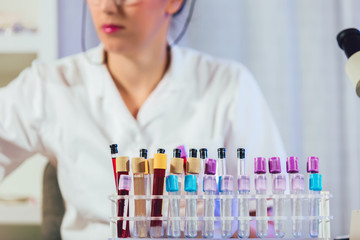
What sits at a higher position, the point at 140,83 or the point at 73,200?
the point at 140,83

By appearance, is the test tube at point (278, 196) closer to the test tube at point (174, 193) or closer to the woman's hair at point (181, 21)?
the test tube at point (174, 193)

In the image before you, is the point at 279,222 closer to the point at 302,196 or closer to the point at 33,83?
the point at 302,196

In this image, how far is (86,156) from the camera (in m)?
1.32

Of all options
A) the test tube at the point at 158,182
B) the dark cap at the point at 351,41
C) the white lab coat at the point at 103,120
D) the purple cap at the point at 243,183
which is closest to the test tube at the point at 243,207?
the purple cap at the point at 243,183

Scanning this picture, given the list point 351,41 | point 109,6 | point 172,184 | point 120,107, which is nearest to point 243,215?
point 172,184

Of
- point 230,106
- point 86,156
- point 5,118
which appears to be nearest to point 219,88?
point 230,106

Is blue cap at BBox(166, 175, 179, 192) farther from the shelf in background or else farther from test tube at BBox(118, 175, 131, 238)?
the shelf in background

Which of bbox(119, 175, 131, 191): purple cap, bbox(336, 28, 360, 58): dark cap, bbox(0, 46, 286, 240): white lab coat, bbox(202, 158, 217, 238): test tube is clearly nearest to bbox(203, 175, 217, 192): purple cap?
bbox(202, 158, 217, 238): test tube

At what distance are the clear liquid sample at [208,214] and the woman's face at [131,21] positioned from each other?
0.61 m

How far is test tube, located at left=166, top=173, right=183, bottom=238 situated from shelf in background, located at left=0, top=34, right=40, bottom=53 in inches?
26.6

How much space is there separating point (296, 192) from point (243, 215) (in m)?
0.09

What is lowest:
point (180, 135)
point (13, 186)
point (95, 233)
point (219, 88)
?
point (95, 233)

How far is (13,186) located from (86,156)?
0.64 ft

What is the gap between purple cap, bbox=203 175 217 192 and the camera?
846 mm
